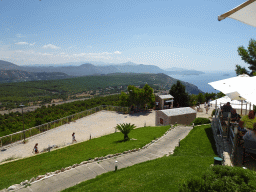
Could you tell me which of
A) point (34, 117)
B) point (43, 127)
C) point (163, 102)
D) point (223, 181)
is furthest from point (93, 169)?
point (34, 117)

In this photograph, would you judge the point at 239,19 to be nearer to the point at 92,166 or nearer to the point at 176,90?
the point at 92,166

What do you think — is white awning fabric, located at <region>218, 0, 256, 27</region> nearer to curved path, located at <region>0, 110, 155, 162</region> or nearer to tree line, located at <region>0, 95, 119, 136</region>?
curved path, located at <region>0, 110, 155, 162</region>

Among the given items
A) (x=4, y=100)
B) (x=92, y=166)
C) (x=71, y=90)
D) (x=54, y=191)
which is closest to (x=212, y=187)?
(x=54, y=191)

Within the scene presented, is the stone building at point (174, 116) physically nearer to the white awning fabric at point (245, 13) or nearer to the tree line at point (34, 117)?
the white awning fabric at point (245, 13)

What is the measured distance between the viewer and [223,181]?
3539mm

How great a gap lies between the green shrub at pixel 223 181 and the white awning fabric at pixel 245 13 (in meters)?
3.15

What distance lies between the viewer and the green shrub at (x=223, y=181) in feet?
11.0

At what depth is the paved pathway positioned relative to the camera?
24.9 ft

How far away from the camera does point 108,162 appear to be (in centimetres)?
1002

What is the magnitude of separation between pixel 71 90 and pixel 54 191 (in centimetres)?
17054

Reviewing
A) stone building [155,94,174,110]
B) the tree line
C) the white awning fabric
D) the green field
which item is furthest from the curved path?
the white awning fabric

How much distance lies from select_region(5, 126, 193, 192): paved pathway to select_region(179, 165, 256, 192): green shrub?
593 cm

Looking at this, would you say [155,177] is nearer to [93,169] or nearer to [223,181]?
[223,181]

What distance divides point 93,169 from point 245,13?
29.7 feet
